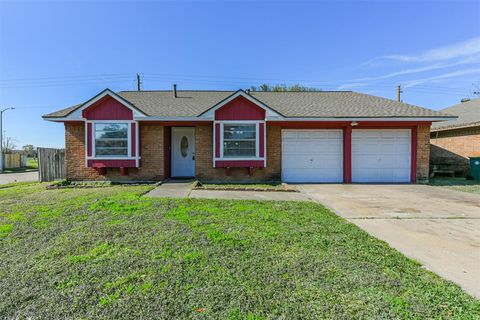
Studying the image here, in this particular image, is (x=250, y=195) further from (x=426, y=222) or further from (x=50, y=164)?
(x=50, y=164)

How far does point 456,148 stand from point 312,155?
358 inches

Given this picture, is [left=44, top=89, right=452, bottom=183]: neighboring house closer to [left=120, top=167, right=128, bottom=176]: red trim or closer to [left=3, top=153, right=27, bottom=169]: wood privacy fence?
[left=120, top=167, right=128, bottom=176]: red trim

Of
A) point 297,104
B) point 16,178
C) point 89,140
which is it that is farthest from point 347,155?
point 16,178

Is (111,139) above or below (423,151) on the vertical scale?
above

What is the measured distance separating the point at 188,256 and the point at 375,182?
10.1m

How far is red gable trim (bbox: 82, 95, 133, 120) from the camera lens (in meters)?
9.97

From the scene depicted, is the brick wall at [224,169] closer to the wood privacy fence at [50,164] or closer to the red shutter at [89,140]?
the red shutter at [89,140]

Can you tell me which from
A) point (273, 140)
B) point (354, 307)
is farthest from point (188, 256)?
point (273, 140)

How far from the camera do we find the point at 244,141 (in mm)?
10250

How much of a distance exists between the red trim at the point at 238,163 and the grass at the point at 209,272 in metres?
5.06

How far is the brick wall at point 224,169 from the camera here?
10562 millimetres

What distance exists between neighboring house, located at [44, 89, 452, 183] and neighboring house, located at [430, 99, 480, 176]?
3.68 m

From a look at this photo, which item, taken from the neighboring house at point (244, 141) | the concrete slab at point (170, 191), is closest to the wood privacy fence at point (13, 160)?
the neighboring house at point (244, 141)

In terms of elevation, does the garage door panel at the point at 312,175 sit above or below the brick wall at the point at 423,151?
below
